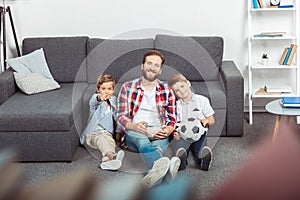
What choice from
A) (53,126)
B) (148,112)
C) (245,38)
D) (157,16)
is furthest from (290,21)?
(53,126)

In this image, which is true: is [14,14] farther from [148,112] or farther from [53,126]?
[148,112]

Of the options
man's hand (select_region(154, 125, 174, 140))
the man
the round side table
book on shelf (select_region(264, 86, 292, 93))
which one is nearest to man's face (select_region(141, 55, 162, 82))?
the man

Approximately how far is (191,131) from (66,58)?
1531 millimetres

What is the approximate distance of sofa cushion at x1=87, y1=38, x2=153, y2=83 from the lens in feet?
14.2

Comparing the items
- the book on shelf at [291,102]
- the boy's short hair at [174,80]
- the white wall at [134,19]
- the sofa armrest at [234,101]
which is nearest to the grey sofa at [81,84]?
the sofa armrest at [234,101]

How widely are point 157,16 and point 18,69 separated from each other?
1.38 metres

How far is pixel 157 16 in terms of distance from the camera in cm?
474

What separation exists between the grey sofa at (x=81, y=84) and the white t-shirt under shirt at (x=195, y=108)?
208mm

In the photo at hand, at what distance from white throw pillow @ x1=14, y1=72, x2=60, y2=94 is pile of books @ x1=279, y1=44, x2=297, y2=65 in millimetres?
2045

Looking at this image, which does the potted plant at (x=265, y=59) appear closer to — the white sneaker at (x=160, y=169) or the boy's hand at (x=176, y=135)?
the boy's hand at (x=176, y=135)

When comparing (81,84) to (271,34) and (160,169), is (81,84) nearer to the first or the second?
(160,169)

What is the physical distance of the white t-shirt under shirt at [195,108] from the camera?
356 cm

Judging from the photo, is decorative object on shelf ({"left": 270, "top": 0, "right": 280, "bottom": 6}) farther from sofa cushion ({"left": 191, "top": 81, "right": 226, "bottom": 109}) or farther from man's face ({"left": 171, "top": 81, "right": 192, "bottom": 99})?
man's face ({"left": 171, "top": 81, "right": 192, "bottom": 99})

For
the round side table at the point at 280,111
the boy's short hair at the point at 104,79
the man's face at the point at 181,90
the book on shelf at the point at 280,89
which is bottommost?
Result: the book on shelf at the point at 280,89
